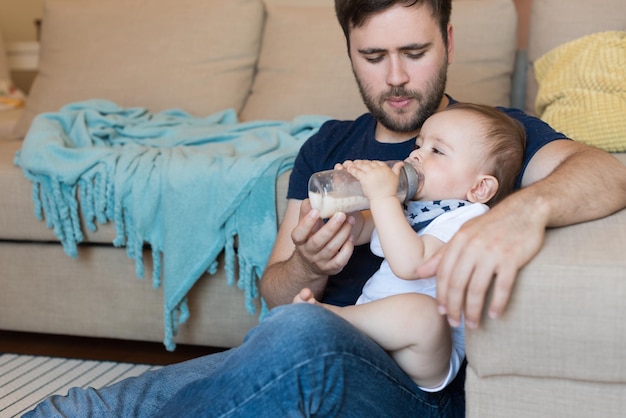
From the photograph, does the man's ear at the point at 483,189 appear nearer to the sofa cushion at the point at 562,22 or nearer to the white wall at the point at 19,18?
the sofa cushion at the point at 562,22

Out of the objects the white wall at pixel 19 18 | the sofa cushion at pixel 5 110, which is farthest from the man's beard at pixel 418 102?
the white wall at pixel 19 18

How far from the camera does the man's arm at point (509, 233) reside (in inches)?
32.9

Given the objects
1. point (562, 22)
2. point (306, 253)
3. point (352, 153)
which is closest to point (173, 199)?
point (352, 153)

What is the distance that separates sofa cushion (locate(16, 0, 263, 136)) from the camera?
2.34 m

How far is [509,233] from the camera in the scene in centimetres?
86

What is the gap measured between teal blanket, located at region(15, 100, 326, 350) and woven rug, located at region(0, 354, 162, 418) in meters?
0.17

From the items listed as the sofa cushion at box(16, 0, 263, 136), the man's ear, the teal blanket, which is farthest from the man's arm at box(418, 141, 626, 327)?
the sofa cushion at box(16, 0, 263, 136)

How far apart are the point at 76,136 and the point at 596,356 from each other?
4.90 feet

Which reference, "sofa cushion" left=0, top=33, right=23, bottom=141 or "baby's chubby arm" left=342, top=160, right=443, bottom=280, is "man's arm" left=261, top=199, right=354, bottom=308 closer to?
"baby's chubby arm" left=342, top=160, right=443, bottom=280

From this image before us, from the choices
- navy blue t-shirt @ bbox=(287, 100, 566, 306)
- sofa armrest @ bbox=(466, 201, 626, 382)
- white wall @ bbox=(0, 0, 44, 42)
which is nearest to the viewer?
sofa armrest @ bbox=(466, 201, 626, 382)

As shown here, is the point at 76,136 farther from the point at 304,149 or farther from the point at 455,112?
the point at 455,112

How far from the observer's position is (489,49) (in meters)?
2.12

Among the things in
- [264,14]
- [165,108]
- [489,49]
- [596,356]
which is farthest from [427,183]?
[264,14]

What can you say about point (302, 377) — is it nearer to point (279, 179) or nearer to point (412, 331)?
point (412, 331)
